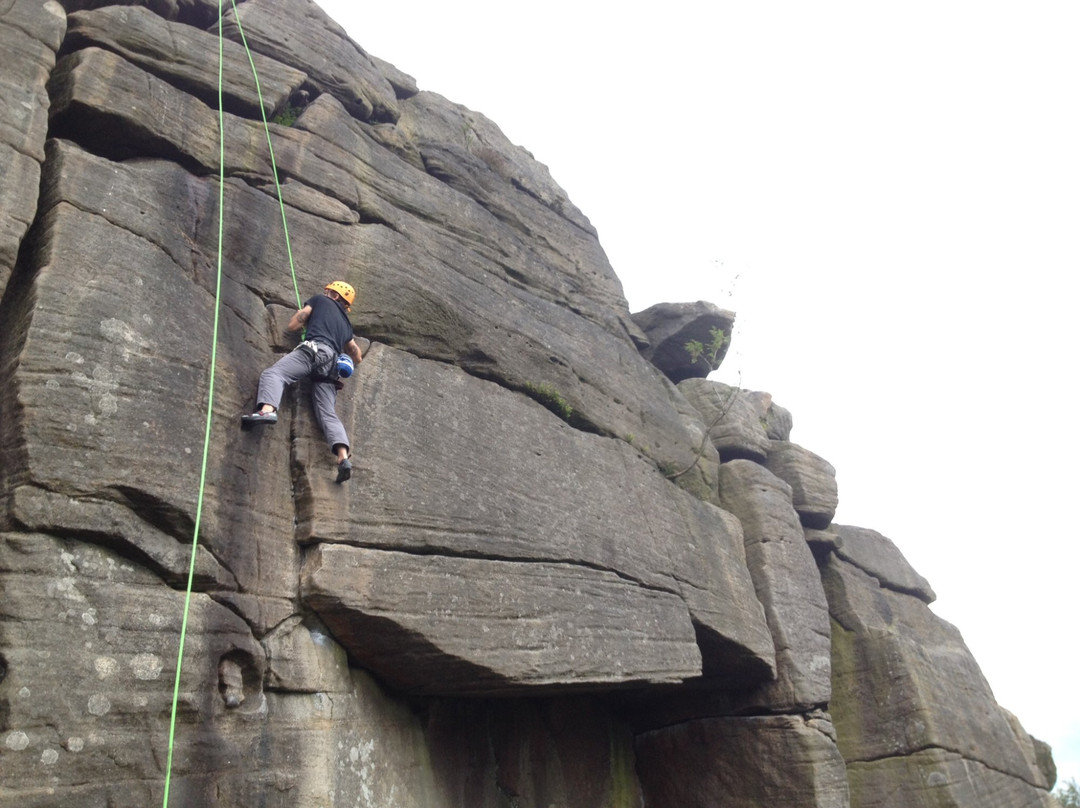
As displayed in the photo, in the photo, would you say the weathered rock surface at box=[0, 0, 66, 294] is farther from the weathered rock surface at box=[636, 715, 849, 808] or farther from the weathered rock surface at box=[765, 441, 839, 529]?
the weathered rock surface at box=[765, 441, 839, 529]

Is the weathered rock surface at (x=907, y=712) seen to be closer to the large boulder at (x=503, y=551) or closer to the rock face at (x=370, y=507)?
the rock face at (x=370, y=507)

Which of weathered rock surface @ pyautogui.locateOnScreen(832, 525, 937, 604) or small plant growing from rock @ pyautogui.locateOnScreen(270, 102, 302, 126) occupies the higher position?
small plant growing from rock @ pyautogui.locateOnScreen(270, 102, 302, 126)

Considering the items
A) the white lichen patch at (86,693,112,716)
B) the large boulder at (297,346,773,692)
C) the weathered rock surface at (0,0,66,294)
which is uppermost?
the weathered rock surface at (0,0,66,294)

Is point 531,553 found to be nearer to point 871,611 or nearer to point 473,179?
point 473,179

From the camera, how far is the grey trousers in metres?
7.09

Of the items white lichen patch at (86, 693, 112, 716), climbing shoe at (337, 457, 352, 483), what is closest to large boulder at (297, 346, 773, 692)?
climbing shoe at (337, 457, 352, 483)

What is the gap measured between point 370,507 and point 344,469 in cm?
45

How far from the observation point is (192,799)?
5.55 m

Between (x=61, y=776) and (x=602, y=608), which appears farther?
(x=602, y=608)

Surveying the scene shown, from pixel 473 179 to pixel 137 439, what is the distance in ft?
23.0

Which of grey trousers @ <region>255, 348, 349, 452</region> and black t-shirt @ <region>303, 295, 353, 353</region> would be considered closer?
grey trousers @ <region>255, 348, 349, 452</region>

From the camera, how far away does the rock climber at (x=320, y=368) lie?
7.05 m

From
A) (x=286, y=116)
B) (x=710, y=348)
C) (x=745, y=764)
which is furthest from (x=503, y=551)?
(x=710, y=348)

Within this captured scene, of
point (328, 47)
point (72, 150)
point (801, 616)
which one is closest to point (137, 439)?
point (72, 150)
